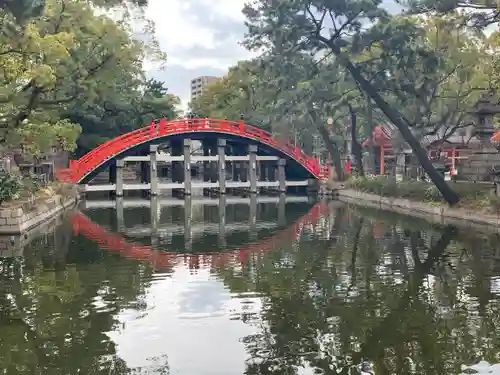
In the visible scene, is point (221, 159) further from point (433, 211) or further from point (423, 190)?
point (433, 211)

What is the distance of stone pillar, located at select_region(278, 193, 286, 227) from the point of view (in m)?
27.9

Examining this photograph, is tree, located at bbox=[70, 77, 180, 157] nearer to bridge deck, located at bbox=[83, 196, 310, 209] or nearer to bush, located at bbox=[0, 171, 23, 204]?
bridge deck, located at bbox=[83, 196, 310, 209]

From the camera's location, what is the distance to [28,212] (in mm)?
24078

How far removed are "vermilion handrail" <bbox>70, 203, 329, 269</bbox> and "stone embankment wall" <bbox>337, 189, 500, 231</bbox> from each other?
5.71 metres

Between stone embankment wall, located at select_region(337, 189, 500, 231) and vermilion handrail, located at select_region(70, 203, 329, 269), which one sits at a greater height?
stone embankment wall, located at select_region(337, 189, 500, 231)

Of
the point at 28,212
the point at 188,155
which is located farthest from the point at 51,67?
the point at 188,155

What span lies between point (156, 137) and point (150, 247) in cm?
2285

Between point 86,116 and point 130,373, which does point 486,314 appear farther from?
point 86,116

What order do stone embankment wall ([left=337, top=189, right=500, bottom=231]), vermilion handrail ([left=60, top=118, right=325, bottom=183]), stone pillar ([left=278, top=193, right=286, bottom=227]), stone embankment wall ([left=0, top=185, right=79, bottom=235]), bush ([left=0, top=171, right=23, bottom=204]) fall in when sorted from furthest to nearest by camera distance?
vermilion handrail ([left=60, top=118, right=325, bottom=183]) → stone pillar ([left=278, top=193, right=286, bottom=227]) → stone embankment wall ([left=337, top=189, right=500, bottom=231]) → bush ([left=0, top=171, right=23, bottom=204]) → stone embankment wall ([left=0, top=185, right=79, bottom=235])

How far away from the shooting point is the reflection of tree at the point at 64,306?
28.2 ft

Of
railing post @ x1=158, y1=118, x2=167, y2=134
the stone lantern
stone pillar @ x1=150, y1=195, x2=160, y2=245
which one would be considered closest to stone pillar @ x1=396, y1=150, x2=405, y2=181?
the stone lantern

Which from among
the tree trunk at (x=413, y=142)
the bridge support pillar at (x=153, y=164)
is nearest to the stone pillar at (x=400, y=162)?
the tree trunk at (x=413, y=142)

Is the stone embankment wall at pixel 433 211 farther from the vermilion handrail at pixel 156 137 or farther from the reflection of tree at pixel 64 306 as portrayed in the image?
the reflection of tree at pixel 64 306

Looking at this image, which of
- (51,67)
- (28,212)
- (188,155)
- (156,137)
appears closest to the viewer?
(51,67)
